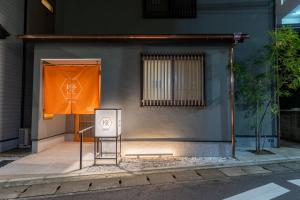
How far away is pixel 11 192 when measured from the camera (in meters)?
5.69

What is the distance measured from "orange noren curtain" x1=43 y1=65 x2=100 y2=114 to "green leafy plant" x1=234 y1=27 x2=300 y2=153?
15.2ft

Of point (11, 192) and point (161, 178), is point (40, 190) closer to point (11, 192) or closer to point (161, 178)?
point (11, 192)

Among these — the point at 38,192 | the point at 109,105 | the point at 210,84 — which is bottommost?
the point at 38,192

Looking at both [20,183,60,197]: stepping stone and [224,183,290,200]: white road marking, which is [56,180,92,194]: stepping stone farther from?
[224,183,290,200]: white road marking

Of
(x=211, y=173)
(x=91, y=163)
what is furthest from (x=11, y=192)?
(x=211, y=173)

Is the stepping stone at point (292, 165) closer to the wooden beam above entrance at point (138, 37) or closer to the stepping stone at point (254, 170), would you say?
the stepping stone at point (254, 170)

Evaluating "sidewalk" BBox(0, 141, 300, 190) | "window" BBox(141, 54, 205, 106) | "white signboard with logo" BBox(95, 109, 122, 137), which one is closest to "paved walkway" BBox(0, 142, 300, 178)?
"sidewalk" BBox(0, 141, 300, 190)

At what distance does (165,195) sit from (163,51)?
5.06m

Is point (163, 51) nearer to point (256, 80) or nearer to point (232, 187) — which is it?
point (256, 80)

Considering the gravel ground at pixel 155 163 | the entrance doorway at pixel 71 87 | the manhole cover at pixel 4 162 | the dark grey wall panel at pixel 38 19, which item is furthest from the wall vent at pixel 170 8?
the manhole cover at pixel 4 162

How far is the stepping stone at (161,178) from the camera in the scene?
641 centimetres

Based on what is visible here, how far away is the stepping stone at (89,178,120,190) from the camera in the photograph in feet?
19.6

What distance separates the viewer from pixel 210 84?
29.6 ft

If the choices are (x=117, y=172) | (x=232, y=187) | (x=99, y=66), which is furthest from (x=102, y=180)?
(x=99, y=66)
